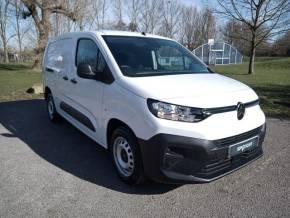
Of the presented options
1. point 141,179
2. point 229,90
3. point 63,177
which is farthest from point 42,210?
point 229,90

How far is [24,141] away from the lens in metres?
5.78

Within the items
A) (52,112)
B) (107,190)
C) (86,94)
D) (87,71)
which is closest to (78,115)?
Result: (86,94)

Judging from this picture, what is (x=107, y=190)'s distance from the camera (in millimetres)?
3844

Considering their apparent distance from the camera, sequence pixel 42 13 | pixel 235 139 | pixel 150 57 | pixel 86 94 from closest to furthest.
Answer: pixel 235 139 → pixel 150 57 → pixel 86 94 → pixel 42 13

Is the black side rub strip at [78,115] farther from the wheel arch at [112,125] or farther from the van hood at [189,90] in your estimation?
the van hood at [189,90]

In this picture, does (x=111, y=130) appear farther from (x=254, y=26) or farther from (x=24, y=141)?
(x=254, y=26)

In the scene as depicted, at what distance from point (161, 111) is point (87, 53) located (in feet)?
6.75

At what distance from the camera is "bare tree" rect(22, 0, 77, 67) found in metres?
24.5

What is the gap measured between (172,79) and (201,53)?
4444 cm

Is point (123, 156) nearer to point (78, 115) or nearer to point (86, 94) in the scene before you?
point (86, 94)

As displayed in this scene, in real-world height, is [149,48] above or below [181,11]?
below

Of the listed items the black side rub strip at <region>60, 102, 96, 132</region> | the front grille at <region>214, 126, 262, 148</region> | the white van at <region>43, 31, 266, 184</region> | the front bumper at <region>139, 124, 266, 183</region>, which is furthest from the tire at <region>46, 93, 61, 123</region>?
the front grille at <region>214, 126, 262, 148</region>

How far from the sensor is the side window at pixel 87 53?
14.8 ft

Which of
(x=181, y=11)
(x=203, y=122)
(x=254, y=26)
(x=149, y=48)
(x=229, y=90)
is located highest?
(x=181, y=11)
